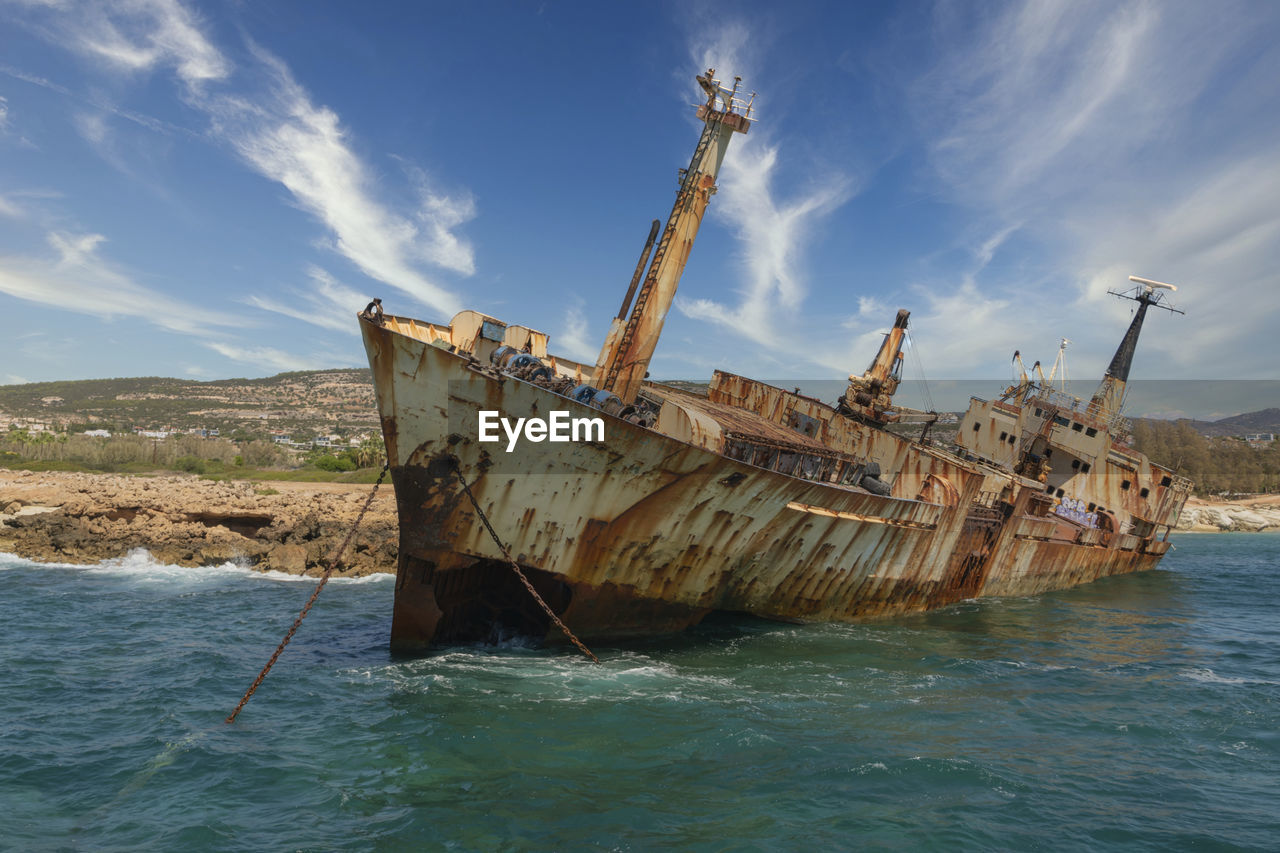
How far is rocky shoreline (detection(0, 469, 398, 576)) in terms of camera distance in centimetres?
2155

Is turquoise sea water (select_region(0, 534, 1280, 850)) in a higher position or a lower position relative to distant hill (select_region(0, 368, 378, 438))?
higher

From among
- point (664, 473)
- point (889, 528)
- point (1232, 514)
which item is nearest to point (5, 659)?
point (664, 473)

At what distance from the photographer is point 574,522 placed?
12.0 m

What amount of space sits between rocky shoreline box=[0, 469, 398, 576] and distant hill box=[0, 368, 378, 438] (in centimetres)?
6417

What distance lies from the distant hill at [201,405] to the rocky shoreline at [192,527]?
211 ft

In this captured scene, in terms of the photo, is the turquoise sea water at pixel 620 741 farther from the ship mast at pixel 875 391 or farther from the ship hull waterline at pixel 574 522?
the ship mast at pixel 875 391

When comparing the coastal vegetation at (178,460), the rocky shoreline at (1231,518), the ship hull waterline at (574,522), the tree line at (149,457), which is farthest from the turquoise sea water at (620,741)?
the rocky shoreline at (1231,518)

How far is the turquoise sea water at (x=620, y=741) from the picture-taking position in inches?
275

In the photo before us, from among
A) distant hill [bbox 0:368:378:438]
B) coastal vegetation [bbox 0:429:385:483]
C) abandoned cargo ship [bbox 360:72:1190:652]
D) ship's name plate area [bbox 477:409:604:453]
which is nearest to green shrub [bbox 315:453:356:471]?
coastal vegetation [bbox 0:429:385:483]

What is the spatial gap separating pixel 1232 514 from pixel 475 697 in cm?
7466

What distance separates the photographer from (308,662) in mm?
12008

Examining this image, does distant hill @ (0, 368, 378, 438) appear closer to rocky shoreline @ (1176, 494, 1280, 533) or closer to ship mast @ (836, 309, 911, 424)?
ship mast @ (836, 309, 911, 424)

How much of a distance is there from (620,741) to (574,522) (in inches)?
157

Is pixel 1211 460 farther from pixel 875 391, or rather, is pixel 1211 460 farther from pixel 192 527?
pixel 192 527
